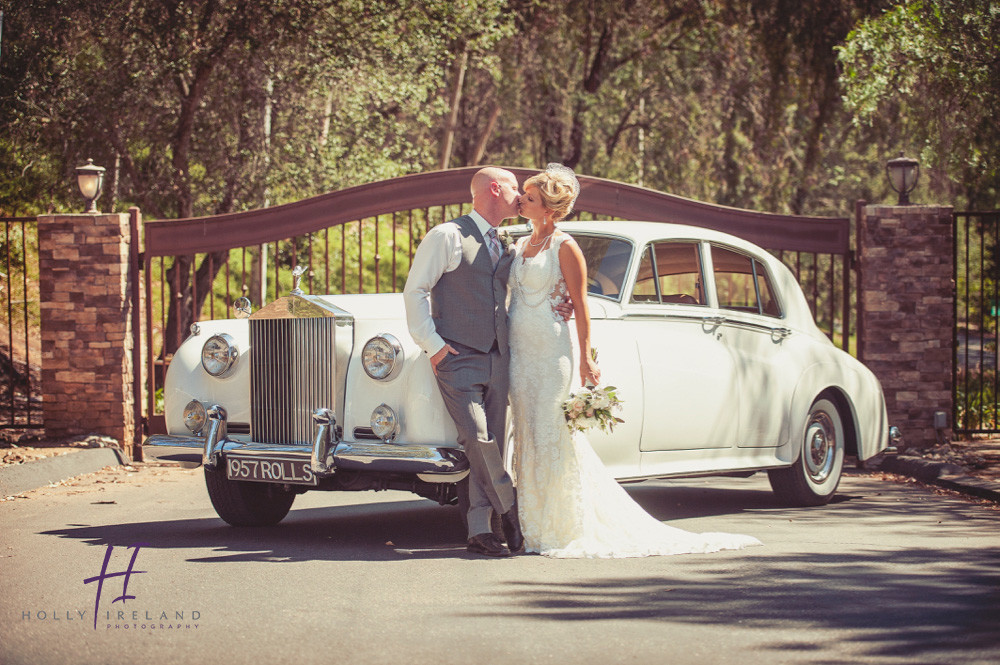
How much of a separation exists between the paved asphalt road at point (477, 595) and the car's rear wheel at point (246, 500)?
0.51 ft

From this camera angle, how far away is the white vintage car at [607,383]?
20.0 ft

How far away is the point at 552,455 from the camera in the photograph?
6.17 meters

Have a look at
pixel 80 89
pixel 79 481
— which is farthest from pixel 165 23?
pixel 79 481

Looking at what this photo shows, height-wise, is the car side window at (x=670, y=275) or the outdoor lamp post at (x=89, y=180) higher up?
the outdoor lamp post at (x=89, y=180)

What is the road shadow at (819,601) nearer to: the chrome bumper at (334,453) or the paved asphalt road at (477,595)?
the paved asphalt road at (477,595)

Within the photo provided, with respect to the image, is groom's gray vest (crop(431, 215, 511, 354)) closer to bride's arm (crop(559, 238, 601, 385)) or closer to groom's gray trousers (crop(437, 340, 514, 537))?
groom's gray trousers (crop(437, 340, 514, 537))

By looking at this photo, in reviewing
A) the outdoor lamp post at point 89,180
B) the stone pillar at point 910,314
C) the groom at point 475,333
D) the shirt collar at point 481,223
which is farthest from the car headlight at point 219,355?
the stone pillar at point 910,314

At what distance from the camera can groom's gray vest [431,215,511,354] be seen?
19.7 feet

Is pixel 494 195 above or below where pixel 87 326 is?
above

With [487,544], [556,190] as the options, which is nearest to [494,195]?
[556,190]

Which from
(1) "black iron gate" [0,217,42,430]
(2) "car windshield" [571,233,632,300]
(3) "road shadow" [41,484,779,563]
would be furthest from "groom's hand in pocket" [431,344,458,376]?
(1) "black iron gate" [0,217,42,430]

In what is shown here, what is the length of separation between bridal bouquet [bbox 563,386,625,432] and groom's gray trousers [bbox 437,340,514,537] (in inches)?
14.7

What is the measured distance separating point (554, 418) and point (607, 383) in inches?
21.2

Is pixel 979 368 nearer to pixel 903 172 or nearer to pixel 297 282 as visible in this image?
pixel 903 172
